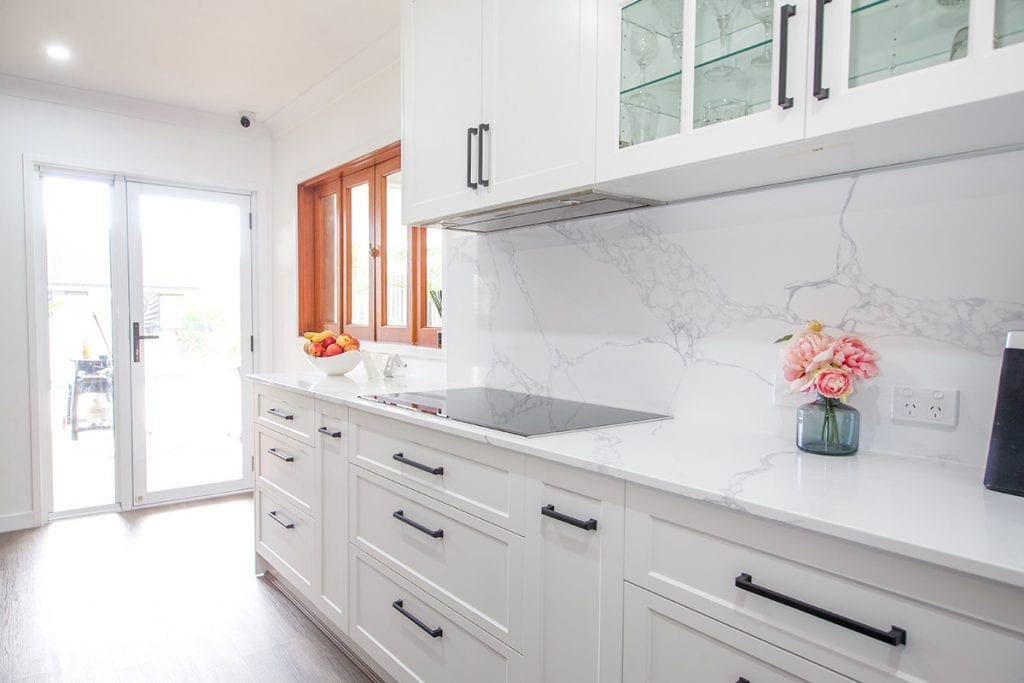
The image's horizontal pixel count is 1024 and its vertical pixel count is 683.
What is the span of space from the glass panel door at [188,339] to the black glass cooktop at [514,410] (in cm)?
257

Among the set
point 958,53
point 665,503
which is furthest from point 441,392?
point 958,53

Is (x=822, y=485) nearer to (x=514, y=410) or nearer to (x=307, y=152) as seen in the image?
(x=514, y=410)

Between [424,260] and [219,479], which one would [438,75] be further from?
[219,479]

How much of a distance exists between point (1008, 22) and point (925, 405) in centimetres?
71

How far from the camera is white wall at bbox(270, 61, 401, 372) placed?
3154 millimetres

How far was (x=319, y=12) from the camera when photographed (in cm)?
261

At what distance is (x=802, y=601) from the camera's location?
0.91 metres

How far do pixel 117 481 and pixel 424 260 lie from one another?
103 inches

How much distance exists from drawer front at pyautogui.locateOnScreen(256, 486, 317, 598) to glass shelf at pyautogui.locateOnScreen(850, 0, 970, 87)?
7.23ft

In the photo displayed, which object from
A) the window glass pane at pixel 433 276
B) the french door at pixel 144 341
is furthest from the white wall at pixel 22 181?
the window glass pane at pixel 433 276

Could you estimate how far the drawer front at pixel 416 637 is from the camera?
150 cm

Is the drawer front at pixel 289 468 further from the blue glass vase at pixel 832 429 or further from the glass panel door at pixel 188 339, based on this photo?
the blue glass vase at pixel 832 429

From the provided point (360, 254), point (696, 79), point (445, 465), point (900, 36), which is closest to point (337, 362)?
point (360, 254)

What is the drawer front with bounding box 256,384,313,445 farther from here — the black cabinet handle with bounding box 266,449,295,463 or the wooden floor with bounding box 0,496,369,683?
the wooden floor with bounding box 0,496,369,683
